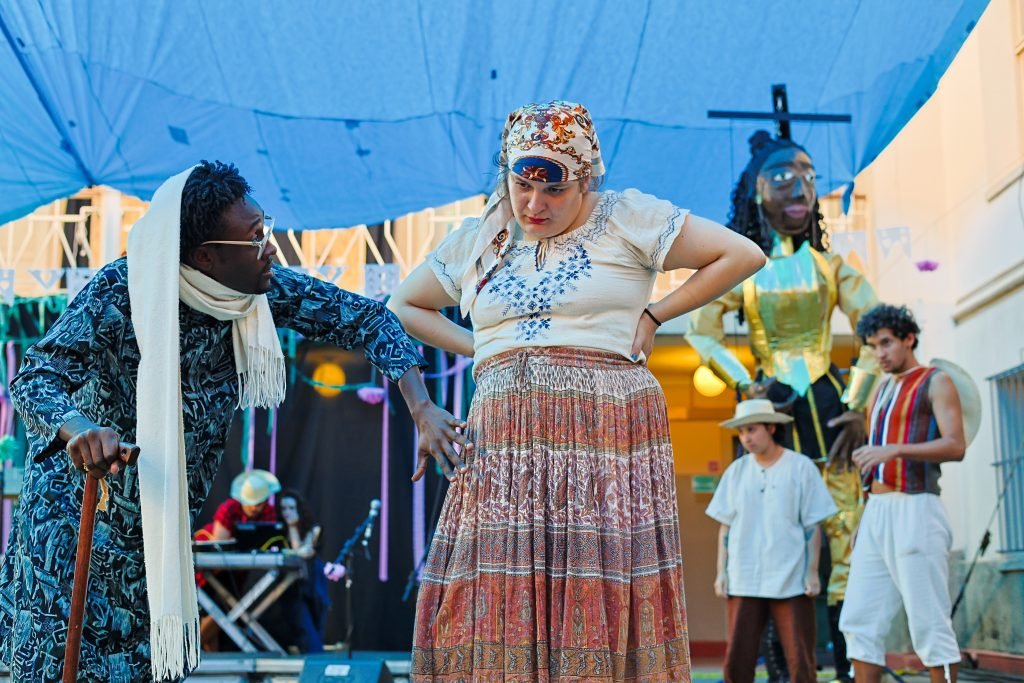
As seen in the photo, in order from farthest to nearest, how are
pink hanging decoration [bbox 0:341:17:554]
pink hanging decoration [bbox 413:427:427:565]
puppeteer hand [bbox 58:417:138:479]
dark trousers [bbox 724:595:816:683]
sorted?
pink hanging decoration [bbox 413:427:427:565], pink hanging decoration [bbox 0:341:17:554], dark trousers [bbox 724:595:816:683], puppeteer hand [bbox 58:417:138:479]

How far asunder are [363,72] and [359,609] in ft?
17.8

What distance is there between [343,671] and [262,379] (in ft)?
8.32

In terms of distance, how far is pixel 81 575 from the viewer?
9.02ft

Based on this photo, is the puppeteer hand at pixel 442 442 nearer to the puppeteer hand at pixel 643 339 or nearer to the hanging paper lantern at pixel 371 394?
the puppeteer hand at pixel 643 339

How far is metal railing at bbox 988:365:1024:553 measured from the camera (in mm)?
8766

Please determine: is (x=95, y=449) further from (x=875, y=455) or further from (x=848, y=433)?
(x=848, y=433)

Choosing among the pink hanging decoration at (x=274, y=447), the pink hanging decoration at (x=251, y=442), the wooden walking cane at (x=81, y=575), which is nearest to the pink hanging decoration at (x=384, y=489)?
the pink hanging decoration at (x=274, y=447)

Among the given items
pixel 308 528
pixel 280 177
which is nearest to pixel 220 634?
pixel 308 528

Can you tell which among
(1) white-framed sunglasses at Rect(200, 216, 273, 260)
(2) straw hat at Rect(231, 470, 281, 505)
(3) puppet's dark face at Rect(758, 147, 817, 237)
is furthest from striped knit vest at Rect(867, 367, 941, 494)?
(2) straw hat at Rect(231, 470, 281, 505)

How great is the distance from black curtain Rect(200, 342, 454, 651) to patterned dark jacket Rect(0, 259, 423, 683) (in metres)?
6.79

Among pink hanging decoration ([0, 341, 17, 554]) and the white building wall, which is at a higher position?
the white building wall

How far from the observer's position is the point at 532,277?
3.02 metres

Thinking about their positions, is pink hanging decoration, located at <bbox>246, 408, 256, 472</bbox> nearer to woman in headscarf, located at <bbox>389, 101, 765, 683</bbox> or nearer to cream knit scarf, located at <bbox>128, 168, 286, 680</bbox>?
cream knit scarf, located at <bbox>128, 168, 286, 680</bbox>

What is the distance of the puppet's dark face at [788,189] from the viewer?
6.02 m
